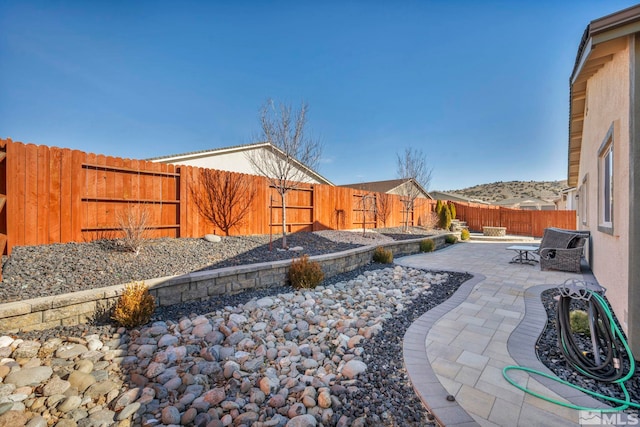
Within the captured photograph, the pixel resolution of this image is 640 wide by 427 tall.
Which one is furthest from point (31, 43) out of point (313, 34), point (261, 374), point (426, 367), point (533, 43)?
point (533, 43)

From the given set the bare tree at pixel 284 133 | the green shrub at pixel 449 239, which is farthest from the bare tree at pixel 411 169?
the bare tree at pixel 284 133

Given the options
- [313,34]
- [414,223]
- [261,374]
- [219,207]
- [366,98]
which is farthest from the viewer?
[414,223]

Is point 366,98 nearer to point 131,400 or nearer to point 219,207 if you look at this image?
point 219,207

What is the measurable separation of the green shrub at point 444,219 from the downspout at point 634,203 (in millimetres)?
13521

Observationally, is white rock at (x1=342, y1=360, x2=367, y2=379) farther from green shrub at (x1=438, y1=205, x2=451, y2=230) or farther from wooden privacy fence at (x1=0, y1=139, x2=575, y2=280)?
green shrub at (x1=438, y1=205, x2=451, y2=230)

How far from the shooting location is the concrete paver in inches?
70.3

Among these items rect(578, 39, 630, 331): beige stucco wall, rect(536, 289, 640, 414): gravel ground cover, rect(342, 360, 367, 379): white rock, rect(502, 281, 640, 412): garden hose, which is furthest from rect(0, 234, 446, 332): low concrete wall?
rect(578, 39, 630, 331): beige stucco wall

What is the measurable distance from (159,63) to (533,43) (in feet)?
33.1

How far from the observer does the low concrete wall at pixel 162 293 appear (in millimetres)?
2508

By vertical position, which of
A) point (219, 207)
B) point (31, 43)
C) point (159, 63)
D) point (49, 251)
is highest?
point (159, 63)

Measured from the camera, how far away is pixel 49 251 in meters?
4.05

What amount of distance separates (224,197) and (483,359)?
601 centimetres

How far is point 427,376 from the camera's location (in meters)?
2.20

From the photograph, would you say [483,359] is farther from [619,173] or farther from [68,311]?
[68,311]
